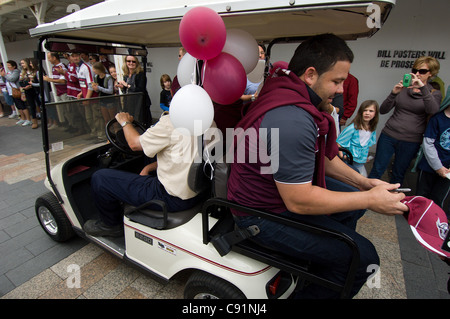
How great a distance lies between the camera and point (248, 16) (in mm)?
1429

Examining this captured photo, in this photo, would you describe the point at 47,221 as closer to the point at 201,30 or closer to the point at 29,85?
the point at 201,30

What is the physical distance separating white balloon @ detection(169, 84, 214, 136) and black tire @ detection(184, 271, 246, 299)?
0.98 meters

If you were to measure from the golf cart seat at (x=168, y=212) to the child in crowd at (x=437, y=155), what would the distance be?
2.71 m

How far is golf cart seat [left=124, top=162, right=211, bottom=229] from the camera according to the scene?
1.70m

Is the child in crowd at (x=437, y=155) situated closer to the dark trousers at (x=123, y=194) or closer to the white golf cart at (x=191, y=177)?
the white golf cart at (x=191, y=177)

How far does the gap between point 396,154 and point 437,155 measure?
612 mm

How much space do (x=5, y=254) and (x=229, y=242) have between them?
2.60 meters

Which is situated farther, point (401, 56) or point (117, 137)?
point (401, 56)

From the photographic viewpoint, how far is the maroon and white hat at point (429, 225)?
1.16 meters

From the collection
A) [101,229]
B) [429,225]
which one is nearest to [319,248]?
[429,225]

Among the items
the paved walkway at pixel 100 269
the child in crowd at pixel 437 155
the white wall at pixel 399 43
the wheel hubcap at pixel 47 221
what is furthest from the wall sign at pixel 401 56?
the wheel hubcap at pixel 47 221

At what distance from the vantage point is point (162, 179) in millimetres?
1912
